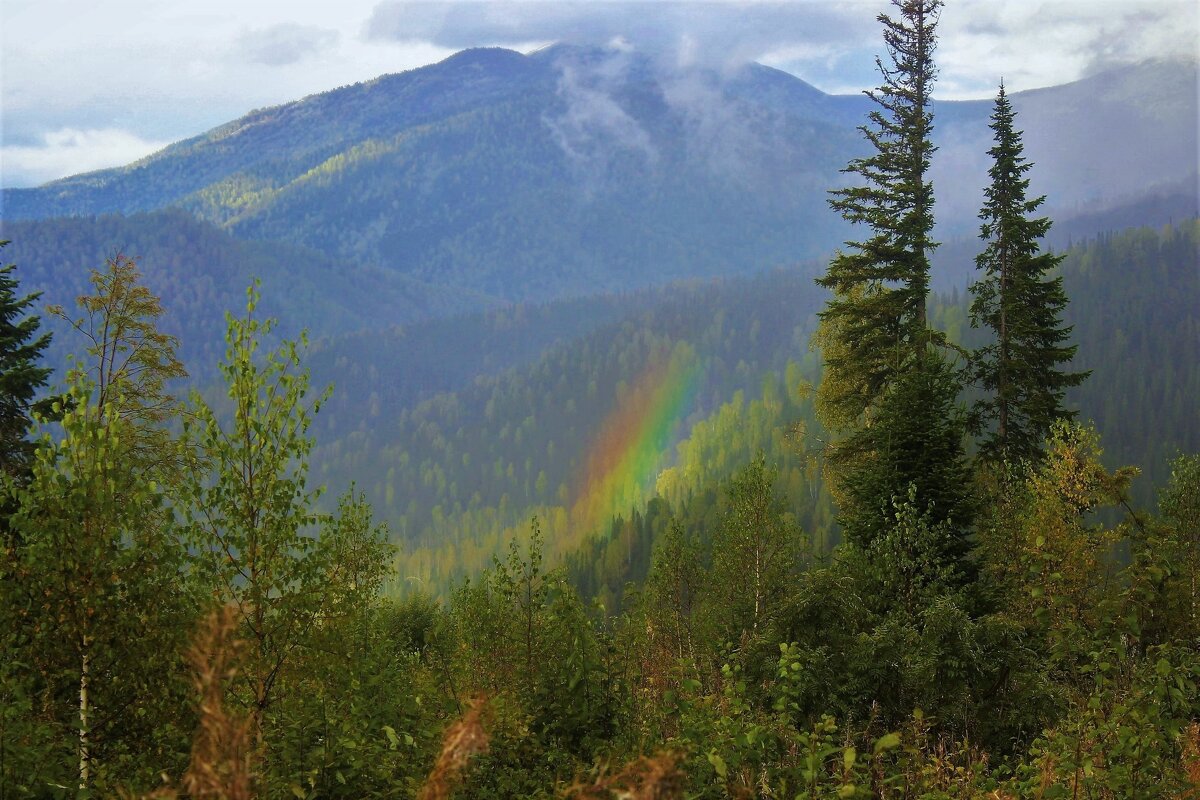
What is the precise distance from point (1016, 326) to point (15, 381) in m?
26.9

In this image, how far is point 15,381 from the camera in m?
21.7

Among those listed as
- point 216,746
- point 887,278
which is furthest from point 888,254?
point 216,746

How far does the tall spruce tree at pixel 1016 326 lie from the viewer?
27.9m

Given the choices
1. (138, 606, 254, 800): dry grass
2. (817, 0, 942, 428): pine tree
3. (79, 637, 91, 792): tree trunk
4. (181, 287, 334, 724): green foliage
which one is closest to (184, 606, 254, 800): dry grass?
(138, 606, 254, 800): dry grass

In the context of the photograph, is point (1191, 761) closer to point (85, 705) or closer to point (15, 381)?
point (85, 705)

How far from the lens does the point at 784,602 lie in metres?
15.1

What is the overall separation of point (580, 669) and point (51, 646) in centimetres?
555

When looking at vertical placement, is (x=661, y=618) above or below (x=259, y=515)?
below

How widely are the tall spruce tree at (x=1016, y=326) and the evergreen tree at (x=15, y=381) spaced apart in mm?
25265

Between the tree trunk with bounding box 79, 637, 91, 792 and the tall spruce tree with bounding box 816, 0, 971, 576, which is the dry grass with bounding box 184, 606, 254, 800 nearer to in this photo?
the tree trunk with bounding box 79, 637, 91, 792

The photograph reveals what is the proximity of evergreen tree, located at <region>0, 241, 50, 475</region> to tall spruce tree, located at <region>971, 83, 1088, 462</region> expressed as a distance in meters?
25.3

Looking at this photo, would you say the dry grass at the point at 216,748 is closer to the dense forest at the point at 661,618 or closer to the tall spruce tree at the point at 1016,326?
the dense forest at the point at 661,618

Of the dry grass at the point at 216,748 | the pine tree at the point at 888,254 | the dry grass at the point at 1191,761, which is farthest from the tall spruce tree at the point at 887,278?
the dry grass at the point at 216,748

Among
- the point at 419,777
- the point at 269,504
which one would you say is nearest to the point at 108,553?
the point at 269,504
